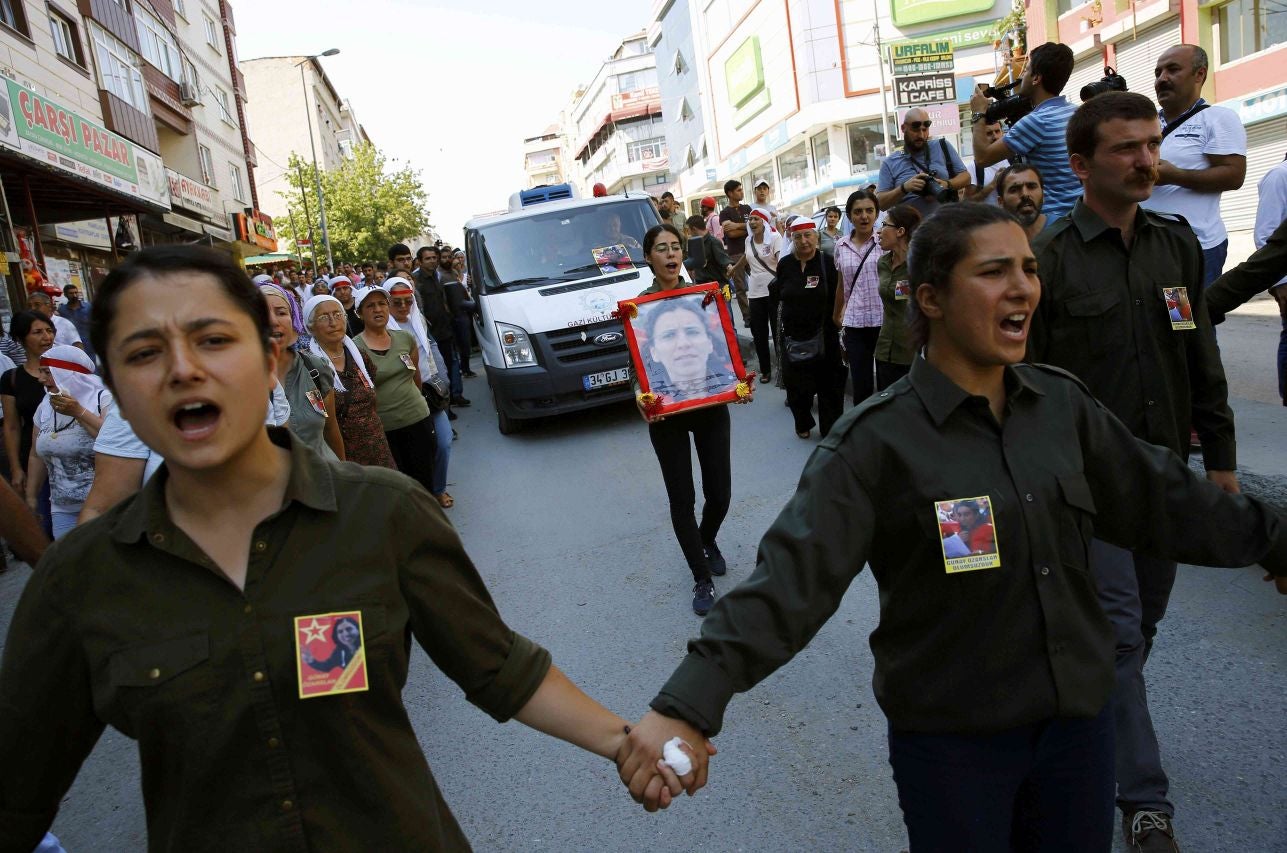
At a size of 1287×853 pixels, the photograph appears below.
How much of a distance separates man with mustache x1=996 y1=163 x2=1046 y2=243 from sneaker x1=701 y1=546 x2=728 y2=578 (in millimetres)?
2545

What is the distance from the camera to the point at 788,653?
6.74ft

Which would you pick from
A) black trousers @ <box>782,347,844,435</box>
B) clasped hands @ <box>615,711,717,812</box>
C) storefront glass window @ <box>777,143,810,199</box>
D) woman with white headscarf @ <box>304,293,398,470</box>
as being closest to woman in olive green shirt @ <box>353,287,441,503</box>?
woman with white headscarf @ <box>304,293,398,470</box>

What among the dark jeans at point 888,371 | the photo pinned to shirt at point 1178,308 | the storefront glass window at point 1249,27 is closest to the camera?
the photo pinned to shirt at point 1178,308

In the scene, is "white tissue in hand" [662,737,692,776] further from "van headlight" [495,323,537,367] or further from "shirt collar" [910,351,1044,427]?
"van headlight" [495,323,537,367]

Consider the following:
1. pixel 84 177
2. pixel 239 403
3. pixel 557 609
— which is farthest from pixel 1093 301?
pixel 84 177

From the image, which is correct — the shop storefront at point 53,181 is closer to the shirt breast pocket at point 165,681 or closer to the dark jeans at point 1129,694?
the shirt breast pocket at point 165,681

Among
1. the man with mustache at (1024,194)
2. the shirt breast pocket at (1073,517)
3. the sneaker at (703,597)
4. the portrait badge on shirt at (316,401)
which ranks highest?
the man with mustache at (1024,194)

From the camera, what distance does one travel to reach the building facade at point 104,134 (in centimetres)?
1448

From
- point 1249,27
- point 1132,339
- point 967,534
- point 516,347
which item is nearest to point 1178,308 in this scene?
point 1132,339

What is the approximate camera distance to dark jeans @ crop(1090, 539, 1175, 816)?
9.60ft

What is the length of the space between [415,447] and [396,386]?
54 cm

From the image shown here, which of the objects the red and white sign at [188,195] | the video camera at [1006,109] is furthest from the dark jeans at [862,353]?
the red and white sign at [188,195]

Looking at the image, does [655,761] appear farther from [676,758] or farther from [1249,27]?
[1249,27]

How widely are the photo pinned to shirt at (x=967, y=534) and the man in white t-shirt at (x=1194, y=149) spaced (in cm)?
313
